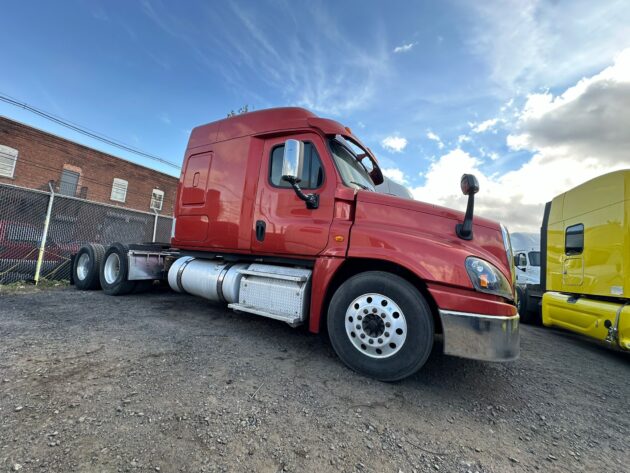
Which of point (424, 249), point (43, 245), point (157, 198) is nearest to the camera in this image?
point (424, 249)

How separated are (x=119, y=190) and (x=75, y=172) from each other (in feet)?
8.56

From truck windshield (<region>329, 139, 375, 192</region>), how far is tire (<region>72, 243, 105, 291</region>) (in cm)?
554

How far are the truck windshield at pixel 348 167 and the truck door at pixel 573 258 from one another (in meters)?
4.41

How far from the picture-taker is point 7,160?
1545 centimetres

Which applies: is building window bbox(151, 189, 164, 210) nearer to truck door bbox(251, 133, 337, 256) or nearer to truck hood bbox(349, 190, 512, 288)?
truck door bbox(251, 133, 337, 256)

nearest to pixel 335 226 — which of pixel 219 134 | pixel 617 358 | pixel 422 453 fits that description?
pixel 422 453

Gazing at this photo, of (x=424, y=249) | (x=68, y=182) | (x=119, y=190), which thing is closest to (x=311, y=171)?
(x=424, y=249)

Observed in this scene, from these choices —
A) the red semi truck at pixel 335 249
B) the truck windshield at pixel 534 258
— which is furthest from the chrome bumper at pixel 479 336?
the truck windshield at pixel 534 258

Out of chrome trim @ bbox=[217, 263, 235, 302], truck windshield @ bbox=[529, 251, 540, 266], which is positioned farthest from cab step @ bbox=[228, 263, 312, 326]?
truck windshield @ bbox=[529, 251, 540, 266]

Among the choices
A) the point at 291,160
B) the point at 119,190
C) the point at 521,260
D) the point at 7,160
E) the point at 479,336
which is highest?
the point at 7,160

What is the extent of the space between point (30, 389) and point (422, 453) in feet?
9.20

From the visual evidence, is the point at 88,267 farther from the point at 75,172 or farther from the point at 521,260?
the point at 75,172

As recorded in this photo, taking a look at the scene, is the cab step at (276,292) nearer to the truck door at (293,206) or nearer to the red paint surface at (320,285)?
the red paint surface at (320,285)

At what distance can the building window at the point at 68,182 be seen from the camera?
17.4 m
